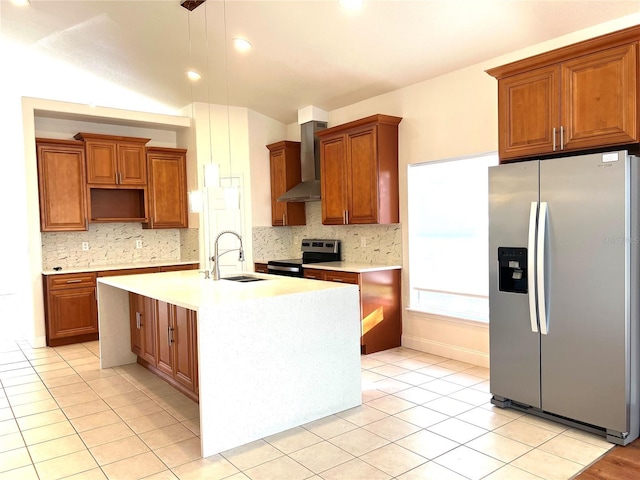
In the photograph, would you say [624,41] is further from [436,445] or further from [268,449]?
[268,449]

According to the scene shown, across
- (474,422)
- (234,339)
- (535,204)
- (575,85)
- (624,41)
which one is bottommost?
(474,422)

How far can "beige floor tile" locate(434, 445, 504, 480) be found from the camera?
245 cm

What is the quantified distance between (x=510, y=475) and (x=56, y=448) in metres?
2.61

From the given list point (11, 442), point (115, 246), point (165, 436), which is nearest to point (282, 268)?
point (115, 246)

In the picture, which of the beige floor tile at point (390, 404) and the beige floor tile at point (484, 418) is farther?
the beige floor tile at point (390, 404)

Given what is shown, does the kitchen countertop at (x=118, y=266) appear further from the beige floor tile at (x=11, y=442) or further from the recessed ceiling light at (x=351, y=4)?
the recessed ceiling light at (x=351, y=4)

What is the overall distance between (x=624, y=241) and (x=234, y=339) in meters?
2.33

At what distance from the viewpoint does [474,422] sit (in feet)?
10.2

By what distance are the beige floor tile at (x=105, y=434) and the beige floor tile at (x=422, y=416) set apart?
71.1 inches

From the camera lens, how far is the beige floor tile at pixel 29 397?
3627mm

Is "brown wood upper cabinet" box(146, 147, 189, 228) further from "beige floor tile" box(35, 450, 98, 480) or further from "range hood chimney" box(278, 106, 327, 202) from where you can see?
"beige floor tile" box(35, 450, 98, 480)

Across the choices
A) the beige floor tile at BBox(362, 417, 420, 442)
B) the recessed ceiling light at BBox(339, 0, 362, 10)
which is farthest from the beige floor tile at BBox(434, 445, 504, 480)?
the recessed ceiling light at BBox(339, 0, 362, 10)

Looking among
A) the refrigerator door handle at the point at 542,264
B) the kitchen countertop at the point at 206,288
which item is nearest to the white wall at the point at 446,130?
A: the refrigerator door handle at the point at 542,264

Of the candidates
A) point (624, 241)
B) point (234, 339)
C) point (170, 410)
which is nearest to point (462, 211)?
point (624, 241)
